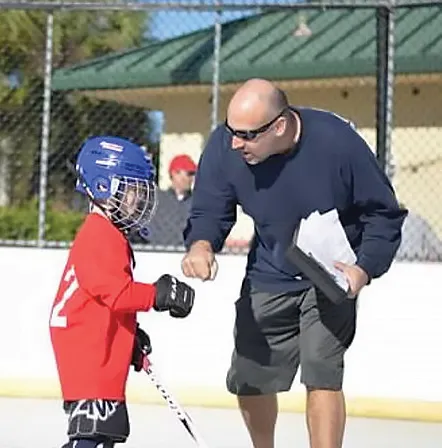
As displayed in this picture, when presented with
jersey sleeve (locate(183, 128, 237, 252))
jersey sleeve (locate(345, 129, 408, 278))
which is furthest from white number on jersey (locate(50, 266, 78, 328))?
jersey sleeve (locate(345, 129, 408, 278))

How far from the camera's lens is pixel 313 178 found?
489 cm

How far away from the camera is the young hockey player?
442cm

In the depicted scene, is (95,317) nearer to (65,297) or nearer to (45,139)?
(65,297)

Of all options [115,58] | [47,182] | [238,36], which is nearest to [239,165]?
[47,182]

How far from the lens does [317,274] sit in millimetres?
4551

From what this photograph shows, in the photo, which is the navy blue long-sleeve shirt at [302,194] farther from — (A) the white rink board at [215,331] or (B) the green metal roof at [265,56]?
(B) the green metal roof at [265,56]

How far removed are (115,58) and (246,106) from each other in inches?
366

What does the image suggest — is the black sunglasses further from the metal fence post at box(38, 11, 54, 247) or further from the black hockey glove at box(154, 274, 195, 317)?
the metal fence post at box(38, 11, 54, 247)

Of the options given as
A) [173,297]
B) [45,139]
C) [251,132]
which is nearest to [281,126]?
[251,132]

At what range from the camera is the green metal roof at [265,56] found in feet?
34.6

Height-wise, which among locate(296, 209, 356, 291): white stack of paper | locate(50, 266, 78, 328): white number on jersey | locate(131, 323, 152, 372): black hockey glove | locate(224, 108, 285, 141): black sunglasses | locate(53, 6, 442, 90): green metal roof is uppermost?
locate(53, 6, 442, 90): green metal roof

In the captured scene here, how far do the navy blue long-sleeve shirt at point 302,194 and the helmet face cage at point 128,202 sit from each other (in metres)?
0.59

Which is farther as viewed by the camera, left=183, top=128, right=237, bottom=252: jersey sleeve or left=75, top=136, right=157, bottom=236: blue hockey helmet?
left=183, top=128, right=237, bottom=252: jersey sleeve

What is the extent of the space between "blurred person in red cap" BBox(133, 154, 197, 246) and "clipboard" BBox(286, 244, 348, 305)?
4187mm
